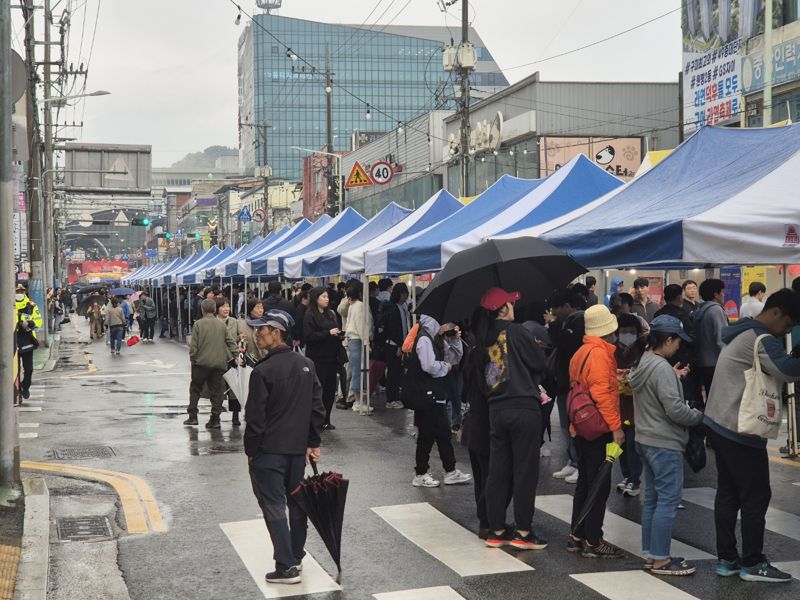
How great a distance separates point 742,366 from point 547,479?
161 inches

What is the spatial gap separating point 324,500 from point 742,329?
2946 mm

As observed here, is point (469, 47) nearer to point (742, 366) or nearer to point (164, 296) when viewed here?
point (742, 366)

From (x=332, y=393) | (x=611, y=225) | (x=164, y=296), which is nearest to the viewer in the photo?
(x=611, y=225)

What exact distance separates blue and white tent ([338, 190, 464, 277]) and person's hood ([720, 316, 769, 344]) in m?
10.1

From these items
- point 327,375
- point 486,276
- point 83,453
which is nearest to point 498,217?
point 327,375

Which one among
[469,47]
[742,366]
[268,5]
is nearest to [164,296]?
[469,47]

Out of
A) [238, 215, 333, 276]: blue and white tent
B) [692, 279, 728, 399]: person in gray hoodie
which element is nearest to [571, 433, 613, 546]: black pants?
[692, 279, 728, 399]: person in gray hoodie

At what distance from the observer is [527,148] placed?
43.1m

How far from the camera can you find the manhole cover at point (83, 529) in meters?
8.65

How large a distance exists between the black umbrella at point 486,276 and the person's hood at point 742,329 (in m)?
1.95

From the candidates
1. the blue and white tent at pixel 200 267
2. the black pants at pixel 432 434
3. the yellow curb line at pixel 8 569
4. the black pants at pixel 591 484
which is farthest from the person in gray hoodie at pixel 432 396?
the blue and white tent at pixel 200 267

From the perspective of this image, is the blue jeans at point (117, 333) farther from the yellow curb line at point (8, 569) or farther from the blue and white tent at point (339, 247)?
the yellow curb line at point (8, 569)

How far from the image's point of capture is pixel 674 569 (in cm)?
714

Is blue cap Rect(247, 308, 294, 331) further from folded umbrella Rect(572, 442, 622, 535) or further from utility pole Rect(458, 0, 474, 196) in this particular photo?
utility pole Rect(458, 0, 474, 196)
